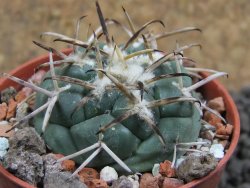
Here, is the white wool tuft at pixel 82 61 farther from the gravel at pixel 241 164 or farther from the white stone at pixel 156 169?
the gravel at pixel 241 164

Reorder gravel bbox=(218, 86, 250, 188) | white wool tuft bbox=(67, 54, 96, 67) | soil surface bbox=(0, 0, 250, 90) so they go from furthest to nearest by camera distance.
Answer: soil surface bbox=(0, 0, 250, 90)
gravel bbox=(218, 86, 250, 188)
white wool tuft bbox=(67, 54, 96, 67)

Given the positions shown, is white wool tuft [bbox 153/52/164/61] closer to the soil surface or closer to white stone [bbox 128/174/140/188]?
white stone [bbox 128/174/140/188]

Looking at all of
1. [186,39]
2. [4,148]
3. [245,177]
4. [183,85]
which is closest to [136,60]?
[183,85]

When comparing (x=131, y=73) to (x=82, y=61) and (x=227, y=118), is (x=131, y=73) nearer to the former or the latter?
(x=82, y=61)

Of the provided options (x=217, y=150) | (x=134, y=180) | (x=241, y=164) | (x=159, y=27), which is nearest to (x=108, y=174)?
(x=134, y=180)

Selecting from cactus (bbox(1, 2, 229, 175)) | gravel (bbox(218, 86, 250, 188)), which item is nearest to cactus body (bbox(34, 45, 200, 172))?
cactus (bbox(1, 2, 229, 175))

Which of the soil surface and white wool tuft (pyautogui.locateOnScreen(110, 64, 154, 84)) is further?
the soil surface

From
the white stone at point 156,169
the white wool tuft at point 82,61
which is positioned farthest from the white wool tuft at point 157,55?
the white stone at point 156,169
